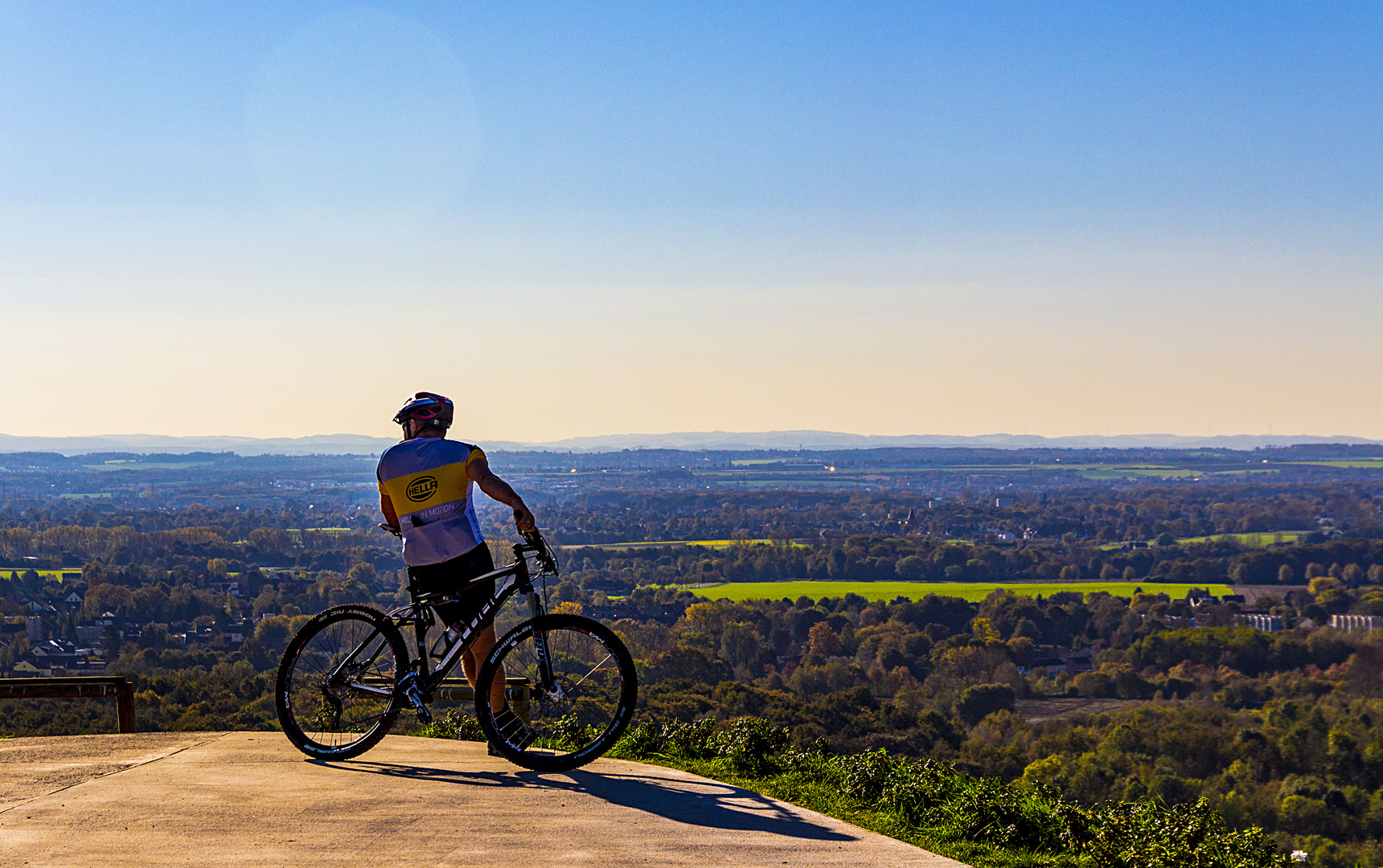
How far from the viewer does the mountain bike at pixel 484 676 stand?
6.67 meters

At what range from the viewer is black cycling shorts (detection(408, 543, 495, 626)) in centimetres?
681

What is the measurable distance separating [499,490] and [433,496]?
0.49 m

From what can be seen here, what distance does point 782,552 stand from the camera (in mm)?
112625

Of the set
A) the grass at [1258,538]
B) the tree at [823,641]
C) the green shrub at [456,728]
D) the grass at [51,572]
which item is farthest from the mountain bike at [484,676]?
the grass at [1258,538]

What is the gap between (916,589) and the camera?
320 feet

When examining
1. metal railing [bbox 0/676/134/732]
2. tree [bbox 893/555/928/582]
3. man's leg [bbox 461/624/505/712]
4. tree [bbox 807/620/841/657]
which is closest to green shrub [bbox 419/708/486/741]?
man's leg [bbox 461/624/505/712]

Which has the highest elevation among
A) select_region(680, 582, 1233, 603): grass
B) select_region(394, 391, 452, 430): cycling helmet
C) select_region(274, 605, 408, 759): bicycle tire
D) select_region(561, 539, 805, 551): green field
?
select_region(394, 391, 452, 430): cycling helmet

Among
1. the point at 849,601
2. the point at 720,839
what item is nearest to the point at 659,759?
the point at 720,839

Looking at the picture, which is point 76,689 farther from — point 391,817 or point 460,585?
point 391,817

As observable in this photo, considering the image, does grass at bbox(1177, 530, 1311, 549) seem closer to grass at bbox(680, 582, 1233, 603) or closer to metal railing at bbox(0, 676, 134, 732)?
grass at bbox(680, 582, 1233, 603)

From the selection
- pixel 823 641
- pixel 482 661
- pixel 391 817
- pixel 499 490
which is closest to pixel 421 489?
pixel 499 490

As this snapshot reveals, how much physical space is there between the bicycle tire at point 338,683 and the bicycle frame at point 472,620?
0.38ft

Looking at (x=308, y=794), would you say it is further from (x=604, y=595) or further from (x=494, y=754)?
(x=604, y=595)

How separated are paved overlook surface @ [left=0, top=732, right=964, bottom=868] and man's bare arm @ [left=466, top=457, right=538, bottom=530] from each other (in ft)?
4.74
